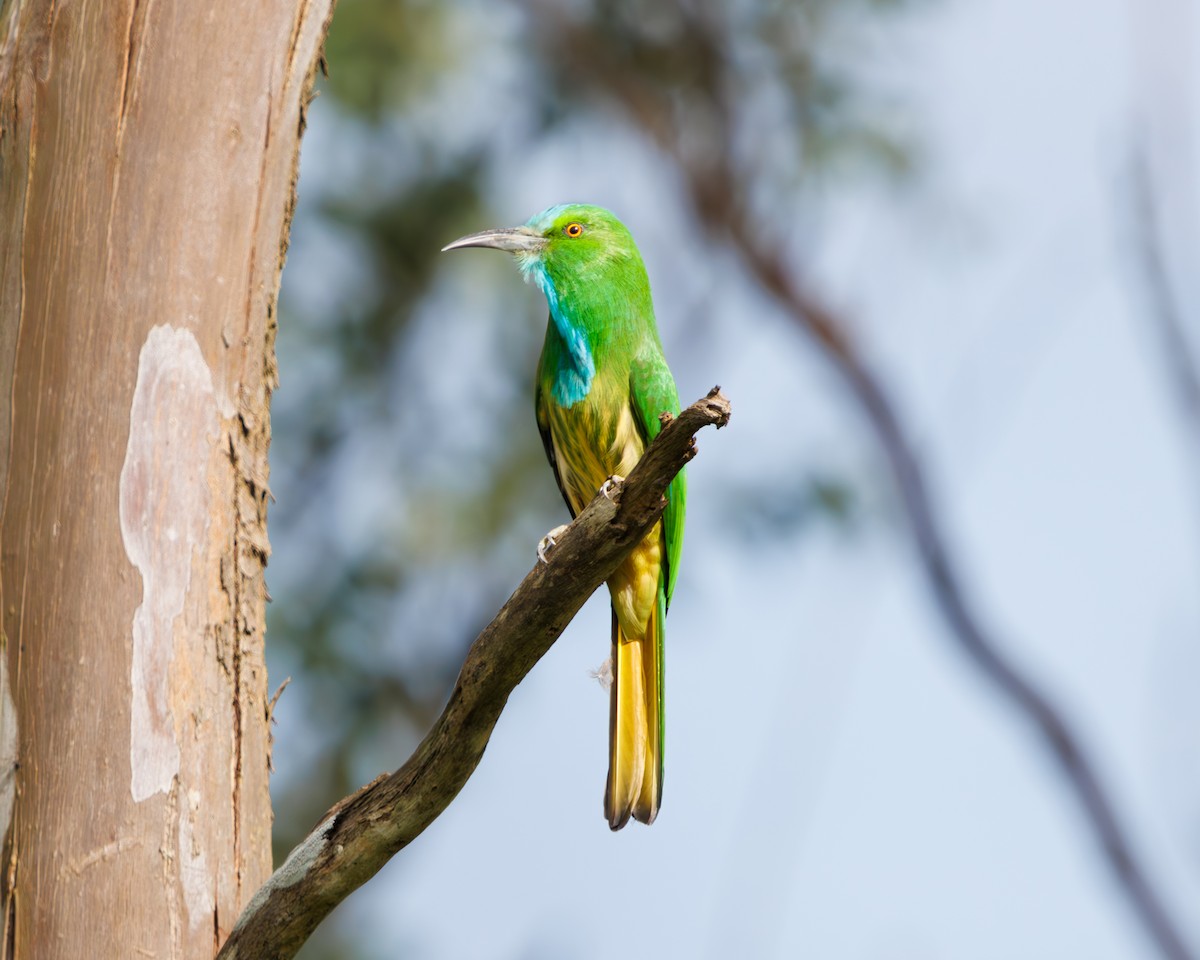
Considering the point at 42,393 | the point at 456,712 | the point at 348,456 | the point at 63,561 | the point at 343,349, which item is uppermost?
the point at 343,349

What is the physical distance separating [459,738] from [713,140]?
5.84 metres

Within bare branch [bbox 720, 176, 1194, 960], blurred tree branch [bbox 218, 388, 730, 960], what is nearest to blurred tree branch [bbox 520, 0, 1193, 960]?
bare branch [bbox 720, 176, 1194, 960]

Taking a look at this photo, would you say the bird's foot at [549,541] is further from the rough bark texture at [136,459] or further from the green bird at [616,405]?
the rough bark texture at [136,459]

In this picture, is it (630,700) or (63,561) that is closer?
(63,561)

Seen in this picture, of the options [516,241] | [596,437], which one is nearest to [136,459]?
[596,437]

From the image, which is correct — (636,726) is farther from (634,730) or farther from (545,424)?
(545,424)

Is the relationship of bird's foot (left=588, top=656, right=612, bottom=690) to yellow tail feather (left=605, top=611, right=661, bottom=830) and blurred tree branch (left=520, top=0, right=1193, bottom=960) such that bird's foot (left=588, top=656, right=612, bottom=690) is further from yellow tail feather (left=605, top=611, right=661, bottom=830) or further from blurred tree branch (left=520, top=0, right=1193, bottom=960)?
blurred tree branch (left=520, top=0, right=1193, bottom=960)

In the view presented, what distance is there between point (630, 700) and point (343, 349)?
4.89m

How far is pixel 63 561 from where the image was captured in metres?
3.00

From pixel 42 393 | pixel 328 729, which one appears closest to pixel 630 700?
pixel 42 393

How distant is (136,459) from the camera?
3.07m

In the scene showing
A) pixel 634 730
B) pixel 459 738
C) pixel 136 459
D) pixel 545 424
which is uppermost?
pixel 545 424

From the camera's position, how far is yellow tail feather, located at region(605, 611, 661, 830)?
361cm

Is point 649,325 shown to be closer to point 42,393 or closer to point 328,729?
point 42,393
